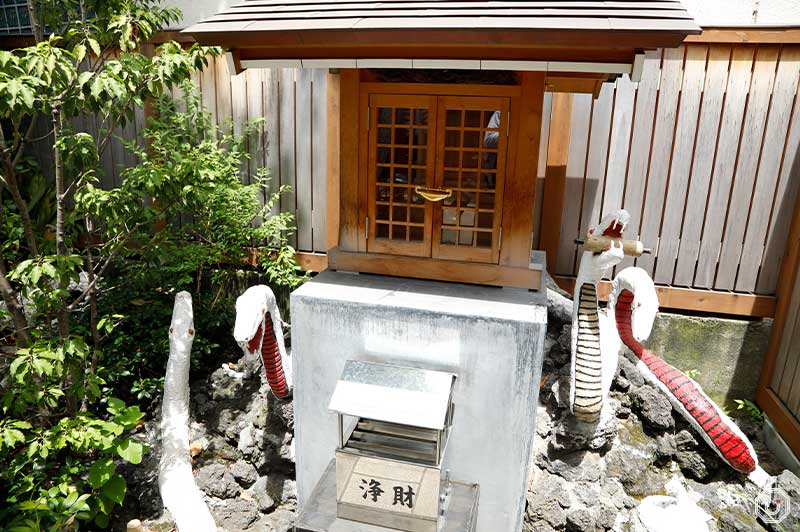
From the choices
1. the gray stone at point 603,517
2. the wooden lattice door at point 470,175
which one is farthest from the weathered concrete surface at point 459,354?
the gray stone at point 603,517

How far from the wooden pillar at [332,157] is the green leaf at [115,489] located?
2.76 m

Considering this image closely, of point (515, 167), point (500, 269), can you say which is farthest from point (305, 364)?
point (515, 167)

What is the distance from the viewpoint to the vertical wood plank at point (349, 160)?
4137 millimetres

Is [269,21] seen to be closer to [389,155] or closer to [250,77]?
[389,155]

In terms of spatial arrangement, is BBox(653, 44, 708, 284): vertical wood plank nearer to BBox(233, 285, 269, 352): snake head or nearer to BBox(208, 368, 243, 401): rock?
BBox(233, 285, 269, 352): snake head

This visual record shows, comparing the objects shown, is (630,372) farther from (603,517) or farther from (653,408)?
(603,517)

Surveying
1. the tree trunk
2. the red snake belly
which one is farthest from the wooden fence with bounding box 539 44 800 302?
the tree trunk

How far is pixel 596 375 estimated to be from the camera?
4.77m

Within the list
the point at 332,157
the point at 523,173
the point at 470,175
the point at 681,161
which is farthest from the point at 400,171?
the point at 681,161

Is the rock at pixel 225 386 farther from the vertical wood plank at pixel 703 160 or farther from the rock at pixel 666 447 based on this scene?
the vertical wood plank at pixel 703 160

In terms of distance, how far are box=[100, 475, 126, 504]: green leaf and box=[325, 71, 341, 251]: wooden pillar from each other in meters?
2.76

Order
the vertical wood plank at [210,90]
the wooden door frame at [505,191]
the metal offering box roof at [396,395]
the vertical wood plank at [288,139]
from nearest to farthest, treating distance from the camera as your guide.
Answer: the metal offering box roof at [396,395], the wooden door frame at [505,191], the vertical wood plank at [288,139], the vertical wood plank at [210,90]

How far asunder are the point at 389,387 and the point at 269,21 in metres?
Answer: 2.50

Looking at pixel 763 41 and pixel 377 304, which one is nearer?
pixel 377 304
